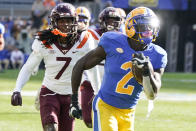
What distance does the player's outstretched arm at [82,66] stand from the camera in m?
4.95

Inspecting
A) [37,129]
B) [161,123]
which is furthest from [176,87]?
[37,129]

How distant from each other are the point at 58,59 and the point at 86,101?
2.03m

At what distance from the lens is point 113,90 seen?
498 cm

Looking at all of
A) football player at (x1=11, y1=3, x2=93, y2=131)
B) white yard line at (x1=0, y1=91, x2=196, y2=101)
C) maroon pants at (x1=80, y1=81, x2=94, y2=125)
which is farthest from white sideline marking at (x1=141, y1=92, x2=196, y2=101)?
football player at (x1=11, y1=3, x2=93, y2=131)

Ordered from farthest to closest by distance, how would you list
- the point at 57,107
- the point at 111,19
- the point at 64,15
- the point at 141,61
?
the point at 111,19, the point at 64,15, the point at 57,107, the point at 141,61

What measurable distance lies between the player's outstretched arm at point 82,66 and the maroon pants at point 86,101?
8.77 feet

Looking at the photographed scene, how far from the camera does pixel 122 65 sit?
488 centimetres

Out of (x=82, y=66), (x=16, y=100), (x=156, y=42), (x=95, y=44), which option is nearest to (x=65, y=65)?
(x=16, y=100)

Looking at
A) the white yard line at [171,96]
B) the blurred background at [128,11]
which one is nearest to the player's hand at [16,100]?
the white yard line at [171,96]

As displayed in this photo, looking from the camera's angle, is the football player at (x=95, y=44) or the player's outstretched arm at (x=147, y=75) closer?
the player's outstretched arm at (x=147, y=75)

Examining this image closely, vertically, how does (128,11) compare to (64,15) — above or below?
below

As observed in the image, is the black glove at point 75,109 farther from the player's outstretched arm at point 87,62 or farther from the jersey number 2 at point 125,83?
the jersey number 2 at point 125,83

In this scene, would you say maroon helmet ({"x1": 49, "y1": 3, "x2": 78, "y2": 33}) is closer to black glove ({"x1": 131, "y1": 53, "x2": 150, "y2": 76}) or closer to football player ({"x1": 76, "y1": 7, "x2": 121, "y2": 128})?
football player ({"x1": 76, "y1": 7, "x2": 121, "y2": 128})

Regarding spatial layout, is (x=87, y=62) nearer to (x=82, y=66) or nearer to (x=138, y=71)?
(x=82, y=66)
